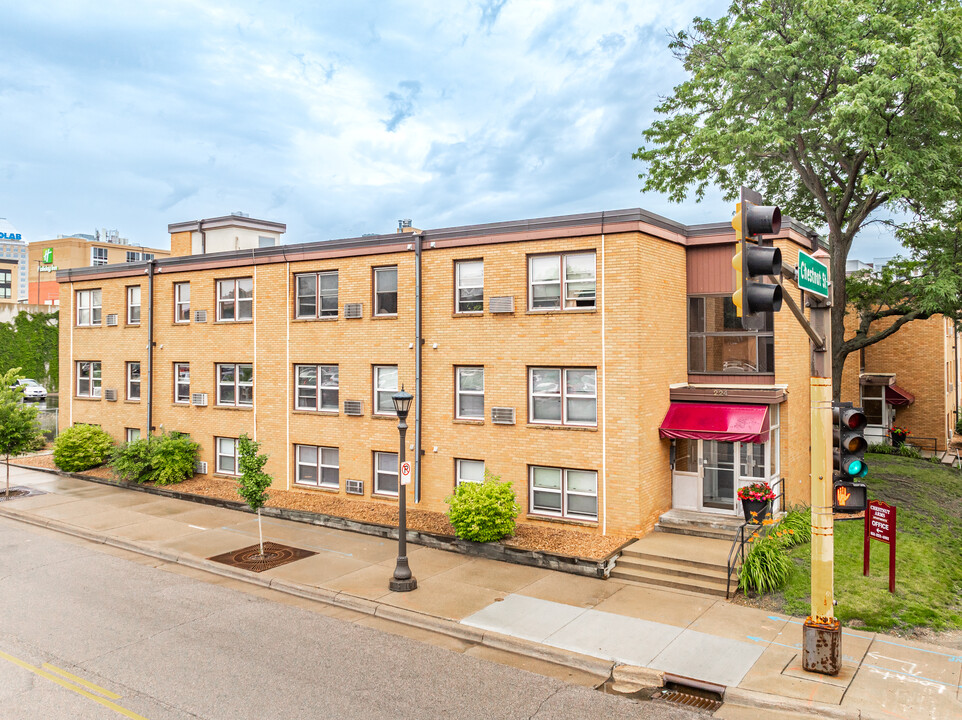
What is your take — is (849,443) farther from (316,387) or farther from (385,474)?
(316,387)

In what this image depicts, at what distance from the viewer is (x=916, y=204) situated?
22344 mm

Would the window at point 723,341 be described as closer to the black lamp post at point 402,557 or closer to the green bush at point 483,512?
the green bush at point 483,512

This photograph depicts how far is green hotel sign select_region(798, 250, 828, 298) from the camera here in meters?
9.23

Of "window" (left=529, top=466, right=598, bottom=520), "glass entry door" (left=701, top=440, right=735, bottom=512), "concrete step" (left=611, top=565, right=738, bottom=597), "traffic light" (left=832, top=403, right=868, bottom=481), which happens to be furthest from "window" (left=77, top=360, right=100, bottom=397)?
"traffic light" (left=832, top=403, right=868, bottom=481)

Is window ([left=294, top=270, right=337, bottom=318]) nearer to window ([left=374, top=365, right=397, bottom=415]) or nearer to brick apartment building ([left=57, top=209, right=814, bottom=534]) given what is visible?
brick apartment building ([left=57, top=209, right=814, bottom=534])

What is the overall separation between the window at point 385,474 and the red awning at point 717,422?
7.86m

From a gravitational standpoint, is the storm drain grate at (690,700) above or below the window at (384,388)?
below

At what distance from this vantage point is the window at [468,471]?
1894cm

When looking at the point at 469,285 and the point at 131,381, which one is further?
the point at 131,381

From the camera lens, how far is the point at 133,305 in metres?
27.1

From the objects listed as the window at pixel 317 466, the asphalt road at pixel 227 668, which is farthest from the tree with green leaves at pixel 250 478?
the window at pixel 317 466

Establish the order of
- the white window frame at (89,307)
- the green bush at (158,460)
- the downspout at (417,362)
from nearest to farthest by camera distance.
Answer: the downspout at (417,362) < the green bush at (158,460) < the white window frame at (89,307)

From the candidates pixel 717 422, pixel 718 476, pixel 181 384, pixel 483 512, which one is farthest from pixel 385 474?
pixel 181 384

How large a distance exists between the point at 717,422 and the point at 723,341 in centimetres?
264
